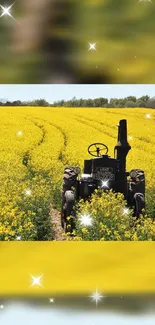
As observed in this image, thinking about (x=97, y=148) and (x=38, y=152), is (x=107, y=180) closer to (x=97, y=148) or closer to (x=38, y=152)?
(x=97, y=148)

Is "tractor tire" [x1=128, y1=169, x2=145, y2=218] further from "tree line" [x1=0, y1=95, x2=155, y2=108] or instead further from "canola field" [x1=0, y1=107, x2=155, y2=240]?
"tree line" [x1=0, y1=95, x2=155, y2=108]

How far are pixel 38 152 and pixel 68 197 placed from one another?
514 millimetres

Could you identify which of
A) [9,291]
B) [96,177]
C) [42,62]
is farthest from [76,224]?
[42,62]

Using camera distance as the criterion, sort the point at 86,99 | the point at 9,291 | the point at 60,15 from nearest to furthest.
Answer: the point at 60,15
the point at 9,291
the point at 86,99

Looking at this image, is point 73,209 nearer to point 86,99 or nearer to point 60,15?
point 86,99

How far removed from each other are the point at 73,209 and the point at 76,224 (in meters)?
0.08

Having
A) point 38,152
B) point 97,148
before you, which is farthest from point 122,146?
point 38,152

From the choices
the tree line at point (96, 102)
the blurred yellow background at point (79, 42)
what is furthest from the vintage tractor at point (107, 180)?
the blurred yellow background at point (79, 42)

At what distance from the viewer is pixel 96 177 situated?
10.0ft

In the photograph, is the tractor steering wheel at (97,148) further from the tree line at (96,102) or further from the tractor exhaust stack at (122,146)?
the tree line at (96,102)

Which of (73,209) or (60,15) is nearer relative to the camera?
(60,15)

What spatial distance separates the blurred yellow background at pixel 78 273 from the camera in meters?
2.65

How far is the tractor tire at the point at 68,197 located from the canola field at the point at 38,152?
83mm

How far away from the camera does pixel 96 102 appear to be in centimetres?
301
